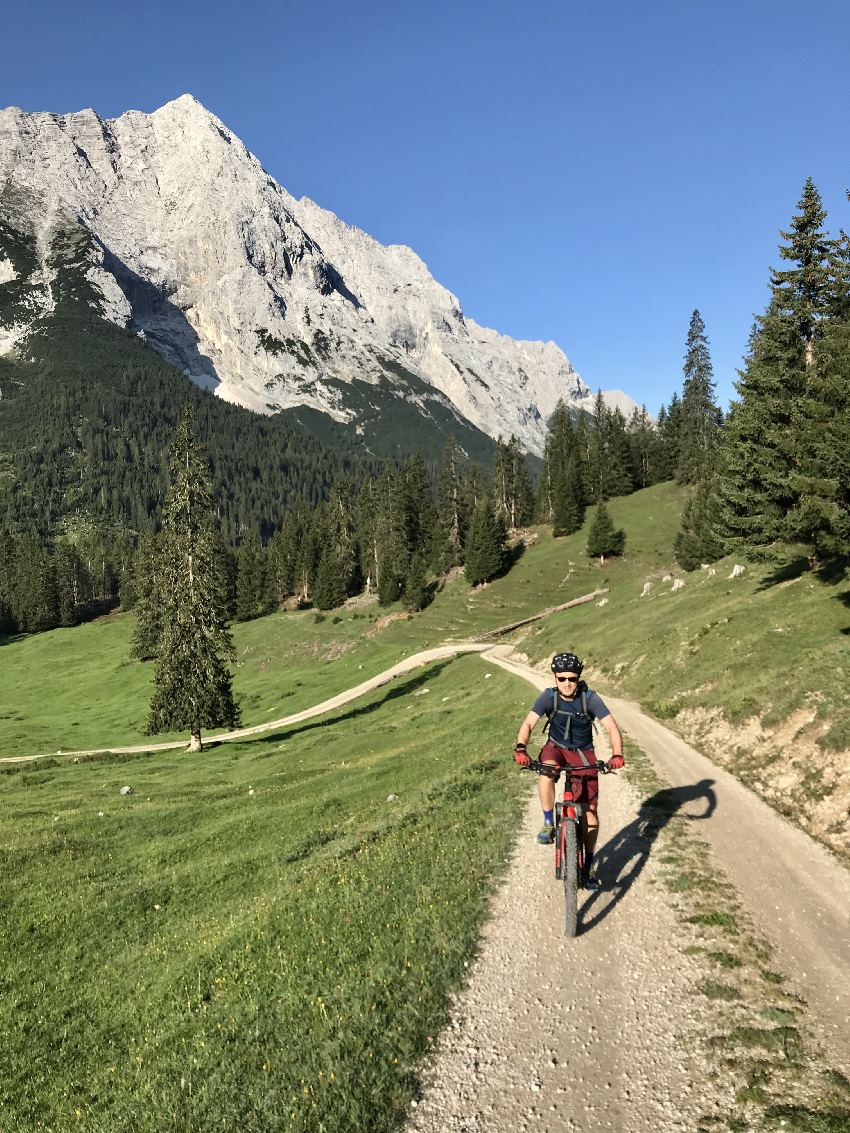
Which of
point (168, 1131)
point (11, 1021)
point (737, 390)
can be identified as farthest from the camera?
point (737, 390)

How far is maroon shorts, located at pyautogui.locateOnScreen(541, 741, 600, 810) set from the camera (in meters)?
9.48

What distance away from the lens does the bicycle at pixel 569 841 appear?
8.71 meters

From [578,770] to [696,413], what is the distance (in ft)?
413

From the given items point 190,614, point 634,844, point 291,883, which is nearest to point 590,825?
point 634,844

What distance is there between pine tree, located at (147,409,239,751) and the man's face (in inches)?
1436

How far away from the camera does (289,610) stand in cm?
11412

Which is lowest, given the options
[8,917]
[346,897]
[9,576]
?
[8,917]

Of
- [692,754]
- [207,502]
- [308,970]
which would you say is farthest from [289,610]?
[308,970]

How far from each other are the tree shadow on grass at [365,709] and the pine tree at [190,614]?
386 centimetres

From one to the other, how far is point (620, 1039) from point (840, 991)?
312 centimetres

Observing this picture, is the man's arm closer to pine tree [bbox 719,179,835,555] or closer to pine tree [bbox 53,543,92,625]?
pine tree [bbox 719,179,835,555]

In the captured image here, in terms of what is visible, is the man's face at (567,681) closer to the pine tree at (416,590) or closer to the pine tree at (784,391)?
the pine tree at (784,391)

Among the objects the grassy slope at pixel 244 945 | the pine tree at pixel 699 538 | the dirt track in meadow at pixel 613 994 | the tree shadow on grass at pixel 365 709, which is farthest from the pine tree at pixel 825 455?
the tree shadow on grass at pixel 365 709

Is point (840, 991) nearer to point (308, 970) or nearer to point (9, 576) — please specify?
point (308, 970)
